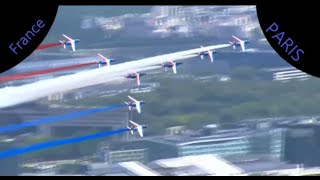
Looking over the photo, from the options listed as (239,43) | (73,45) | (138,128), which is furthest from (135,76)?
(239,43)

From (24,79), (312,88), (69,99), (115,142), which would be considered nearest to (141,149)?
(115,142)

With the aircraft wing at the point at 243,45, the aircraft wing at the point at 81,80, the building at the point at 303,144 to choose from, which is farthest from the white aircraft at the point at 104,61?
the building at the point at 303,144

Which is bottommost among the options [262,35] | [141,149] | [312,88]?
[141,149]

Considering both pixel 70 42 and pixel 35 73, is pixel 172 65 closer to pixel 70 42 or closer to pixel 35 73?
pixel 70 42

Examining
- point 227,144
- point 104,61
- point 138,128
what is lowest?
point 227,144

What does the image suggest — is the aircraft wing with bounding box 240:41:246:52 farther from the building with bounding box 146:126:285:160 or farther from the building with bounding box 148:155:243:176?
the building with bounding box 148:155:243:176

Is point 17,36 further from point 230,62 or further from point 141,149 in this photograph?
point 230,62

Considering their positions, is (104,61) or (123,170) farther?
(104,61)

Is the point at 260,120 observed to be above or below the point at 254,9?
below

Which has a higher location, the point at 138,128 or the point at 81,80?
the point at 81,80

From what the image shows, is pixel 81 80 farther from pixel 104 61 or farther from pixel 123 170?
pixel 123 170

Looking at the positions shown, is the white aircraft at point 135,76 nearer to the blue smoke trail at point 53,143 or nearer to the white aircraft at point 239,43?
the blue smoke trail at point 53,143
